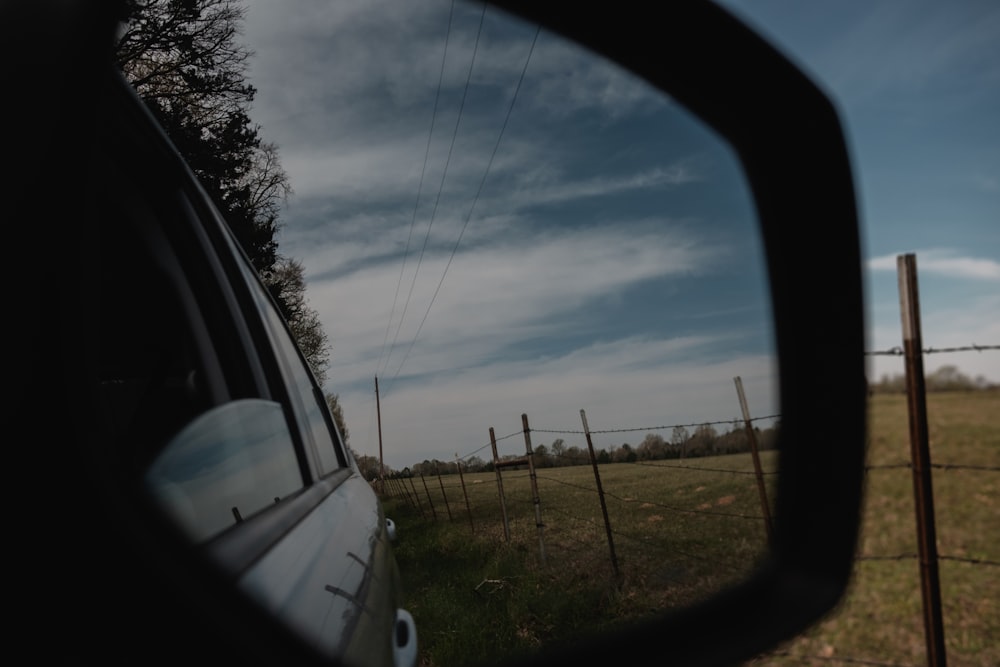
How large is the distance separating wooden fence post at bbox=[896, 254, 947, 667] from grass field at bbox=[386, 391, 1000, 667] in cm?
62

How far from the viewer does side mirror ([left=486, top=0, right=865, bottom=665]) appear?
61.6 inches

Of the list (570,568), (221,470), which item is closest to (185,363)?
(221,470)

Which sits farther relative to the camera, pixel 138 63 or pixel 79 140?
pixel 138 63

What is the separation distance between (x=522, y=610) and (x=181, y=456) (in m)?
8.94

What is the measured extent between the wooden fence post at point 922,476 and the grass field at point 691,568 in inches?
24.6

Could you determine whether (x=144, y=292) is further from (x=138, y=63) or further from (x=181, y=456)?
(x=138, y=63)

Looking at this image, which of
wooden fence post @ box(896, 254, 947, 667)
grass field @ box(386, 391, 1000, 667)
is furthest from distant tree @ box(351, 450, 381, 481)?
wooden fence post @ box(896, 254, 947, 667)

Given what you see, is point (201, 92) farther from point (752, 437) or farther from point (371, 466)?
point (371, 466)

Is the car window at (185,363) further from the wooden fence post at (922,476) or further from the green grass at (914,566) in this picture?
the wooden fence post at (922,476)

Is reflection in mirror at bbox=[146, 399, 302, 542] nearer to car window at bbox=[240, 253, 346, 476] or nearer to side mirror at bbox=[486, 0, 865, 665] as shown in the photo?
car window at bbox=[240, 253, 346, 476]

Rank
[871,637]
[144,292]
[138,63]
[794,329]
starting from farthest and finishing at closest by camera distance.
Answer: [138,63] < [871,637] < [794,329] < [144,292]

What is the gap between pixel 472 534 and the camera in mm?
18703

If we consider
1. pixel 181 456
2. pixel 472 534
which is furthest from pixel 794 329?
pixel 472 534

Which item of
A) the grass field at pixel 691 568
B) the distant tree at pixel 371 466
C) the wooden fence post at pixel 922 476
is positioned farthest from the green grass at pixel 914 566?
the distant tree at pixel 371 466
